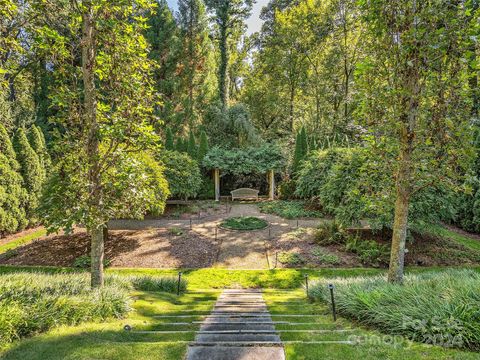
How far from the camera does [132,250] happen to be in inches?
390

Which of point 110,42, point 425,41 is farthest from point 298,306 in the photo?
point 110,42

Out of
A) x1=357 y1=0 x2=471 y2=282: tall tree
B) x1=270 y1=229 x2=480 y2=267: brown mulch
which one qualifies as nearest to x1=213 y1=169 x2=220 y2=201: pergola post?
x1=270 y1=229 x2=480 y2=267: brown mulch

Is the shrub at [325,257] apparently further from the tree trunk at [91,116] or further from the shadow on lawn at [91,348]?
the tree trunk at [91,116]

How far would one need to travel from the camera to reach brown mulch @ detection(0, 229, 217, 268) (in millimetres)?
9070

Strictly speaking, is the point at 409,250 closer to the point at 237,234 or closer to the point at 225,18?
the point at 237,234

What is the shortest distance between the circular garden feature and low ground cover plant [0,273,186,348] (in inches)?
271

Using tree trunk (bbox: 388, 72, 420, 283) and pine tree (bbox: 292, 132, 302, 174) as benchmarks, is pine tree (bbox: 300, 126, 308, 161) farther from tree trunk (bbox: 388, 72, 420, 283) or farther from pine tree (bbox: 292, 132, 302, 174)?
tree trunk (bbox: 388, 72, 420, 283)

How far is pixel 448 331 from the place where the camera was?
132 inches

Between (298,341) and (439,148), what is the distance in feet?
13.4

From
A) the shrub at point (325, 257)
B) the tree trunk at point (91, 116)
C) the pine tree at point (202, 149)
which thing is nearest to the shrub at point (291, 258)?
the shrub at point (325, 257)

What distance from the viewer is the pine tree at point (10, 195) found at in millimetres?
11691

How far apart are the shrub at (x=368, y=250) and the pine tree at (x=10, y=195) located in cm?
1343

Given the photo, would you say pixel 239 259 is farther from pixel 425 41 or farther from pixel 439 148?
pixel 425 41

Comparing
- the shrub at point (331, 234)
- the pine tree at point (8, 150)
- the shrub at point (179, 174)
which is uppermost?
the pine tree at point (8, 150)
